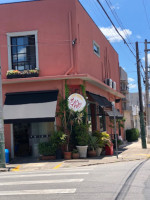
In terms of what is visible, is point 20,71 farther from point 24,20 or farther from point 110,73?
point 110,73

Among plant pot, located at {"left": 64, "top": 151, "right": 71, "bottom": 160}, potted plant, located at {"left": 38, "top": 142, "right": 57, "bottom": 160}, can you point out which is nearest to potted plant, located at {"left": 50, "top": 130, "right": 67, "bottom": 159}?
potted plant, located at {"left": 38, "top": 142, "right": 57, "bottom": 160}

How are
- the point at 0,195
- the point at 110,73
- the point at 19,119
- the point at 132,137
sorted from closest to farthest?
the point at 0,195, the point at 19,119, the point at 110,73, the point at 132,137

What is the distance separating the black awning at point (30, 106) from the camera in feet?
47.1

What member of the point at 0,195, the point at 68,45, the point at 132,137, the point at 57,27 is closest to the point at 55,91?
the point at 68,45

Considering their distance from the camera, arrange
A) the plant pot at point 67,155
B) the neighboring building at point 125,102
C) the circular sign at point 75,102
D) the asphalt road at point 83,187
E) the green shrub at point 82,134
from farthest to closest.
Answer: the neighboring building at point 125,102 < the circular sign at point 75,102 < the green shrub at point 82,134 < the plant pot at point 67,155 < the asphalt road at point 83,187

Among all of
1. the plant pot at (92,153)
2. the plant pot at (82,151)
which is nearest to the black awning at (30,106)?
the plant pot at (82,151)

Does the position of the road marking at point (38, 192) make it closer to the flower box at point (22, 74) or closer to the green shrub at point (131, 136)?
the flower box at point (22, 74)

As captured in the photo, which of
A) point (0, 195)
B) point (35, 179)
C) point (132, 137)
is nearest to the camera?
point (0, 195)

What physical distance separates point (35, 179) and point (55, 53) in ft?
27.7

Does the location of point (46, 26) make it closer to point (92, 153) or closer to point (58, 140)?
point (58, 140)

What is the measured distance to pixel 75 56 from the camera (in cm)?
1588

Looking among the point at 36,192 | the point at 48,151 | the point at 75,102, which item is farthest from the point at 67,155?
the point at 36,192

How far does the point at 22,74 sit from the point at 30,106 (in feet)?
6.86

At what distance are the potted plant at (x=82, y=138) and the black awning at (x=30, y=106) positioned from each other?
67.6 inches
